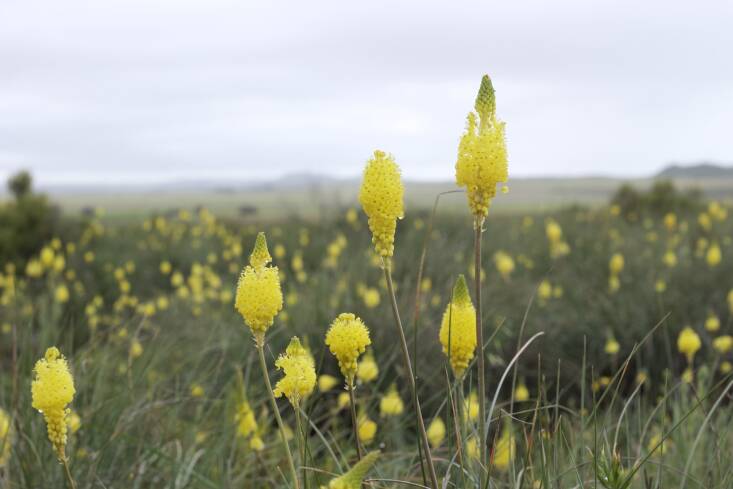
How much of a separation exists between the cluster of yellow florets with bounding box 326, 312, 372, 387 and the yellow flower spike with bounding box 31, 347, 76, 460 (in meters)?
0.73

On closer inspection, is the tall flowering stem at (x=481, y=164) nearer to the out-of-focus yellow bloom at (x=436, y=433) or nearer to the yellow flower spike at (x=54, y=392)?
the yellow flower spike at (x=54, y=392)

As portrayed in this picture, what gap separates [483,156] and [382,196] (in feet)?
0.98

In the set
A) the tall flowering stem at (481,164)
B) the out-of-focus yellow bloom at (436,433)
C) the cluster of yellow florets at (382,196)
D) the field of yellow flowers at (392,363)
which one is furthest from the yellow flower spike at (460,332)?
the out-of-focus yellow bloom at (436,433)

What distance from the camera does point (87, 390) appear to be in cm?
457

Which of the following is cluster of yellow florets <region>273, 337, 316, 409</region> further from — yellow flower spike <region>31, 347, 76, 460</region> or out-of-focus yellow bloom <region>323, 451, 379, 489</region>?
yellow flower spike <region>31, 347, 76, 460</region>

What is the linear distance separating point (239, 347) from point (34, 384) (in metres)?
4.06

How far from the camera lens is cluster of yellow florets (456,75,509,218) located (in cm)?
206

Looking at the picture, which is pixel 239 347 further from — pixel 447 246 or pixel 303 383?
pixel 447 246

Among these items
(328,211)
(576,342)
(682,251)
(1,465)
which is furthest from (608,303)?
(328,211)

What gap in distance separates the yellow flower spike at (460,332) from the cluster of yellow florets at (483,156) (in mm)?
344

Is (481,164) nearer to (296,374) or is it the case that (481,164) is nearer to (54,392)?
(296,374)

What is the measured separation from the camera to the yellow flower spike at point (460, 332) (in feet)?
7.74

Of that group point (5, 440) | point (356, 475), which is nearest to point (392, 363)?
point (5, 440)

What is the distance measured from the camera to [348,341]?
82.7 inches
